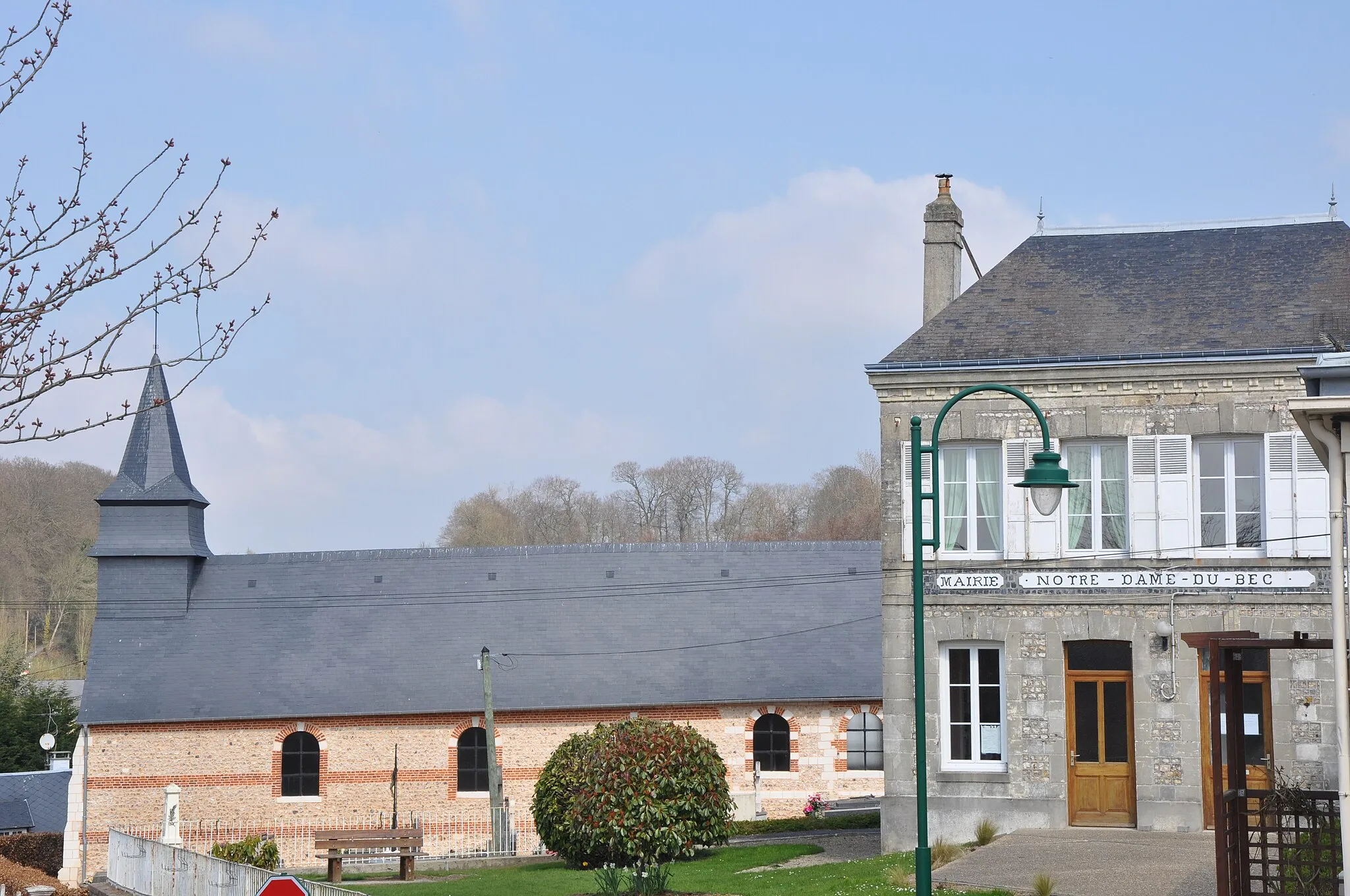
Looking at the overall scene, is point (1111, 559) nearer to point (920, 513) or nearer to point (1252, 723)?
point (1252, 723)

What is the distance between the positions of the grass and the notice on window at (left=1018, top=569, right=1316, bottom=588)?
28.1ft

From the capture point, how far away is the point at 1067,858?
1555 centimetres

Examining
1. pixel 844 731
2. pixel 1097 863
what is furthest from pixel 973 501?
pixel 844 731

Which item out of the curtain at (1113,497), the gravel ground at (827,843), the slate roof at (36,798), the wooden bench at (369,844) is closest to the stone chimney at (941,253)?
the curtain at (1113,497)

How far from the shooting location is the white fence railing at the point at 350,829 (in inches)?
1195

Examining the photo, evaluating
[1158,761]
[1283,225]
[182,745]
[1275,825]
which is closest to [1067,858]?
[1158,761]

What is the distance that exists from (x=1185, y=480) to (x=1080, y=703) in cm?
301

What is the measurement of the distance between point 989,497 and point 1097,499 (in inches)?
51.6

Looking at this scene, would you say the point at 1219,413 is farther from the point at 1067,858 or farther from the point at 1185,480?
the point at 1067,858

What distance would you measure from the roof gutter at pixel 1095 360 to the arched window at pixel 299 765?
17809 mm

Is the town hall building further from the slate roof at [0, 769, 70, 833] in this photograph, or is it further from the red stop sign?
the slate roof at [0, 769, 70, 833]

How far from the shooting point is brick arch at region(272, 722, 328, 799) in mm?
31328

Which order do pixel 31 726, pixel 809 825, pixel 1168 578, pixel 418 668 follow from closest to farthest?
pixel 1168 578, pixel 809 825, pixel 418 668, pixel 31 726

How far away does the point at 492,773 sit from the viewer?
29094mm
